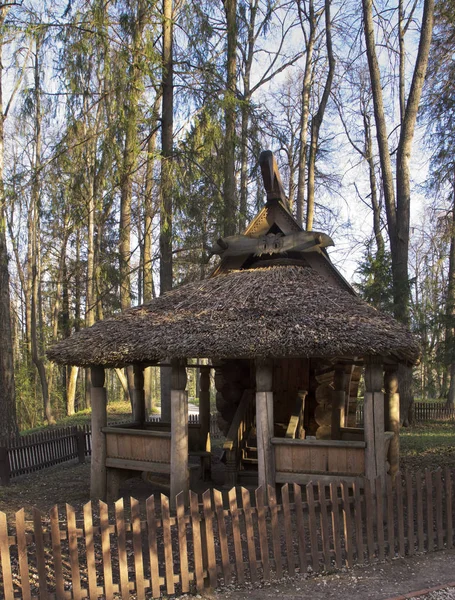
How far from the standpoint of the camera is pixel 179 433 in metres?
9.34

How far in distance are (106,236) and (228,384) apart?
1923 centimetres

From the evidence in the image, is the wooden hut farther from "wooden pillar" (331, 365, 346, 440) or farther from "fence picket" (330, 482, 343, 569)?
"fence picket" (330, 482, 343, 569)

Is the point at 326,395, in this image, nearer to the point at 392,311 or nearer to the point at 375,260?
the point at 392,311

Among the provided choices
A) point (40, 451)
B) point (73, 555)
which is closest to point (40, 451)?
point (40, 451)

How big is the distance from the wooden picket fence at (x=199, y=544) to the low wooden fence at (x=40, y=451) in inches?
248

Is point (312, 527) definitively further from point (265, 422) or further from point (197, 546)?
point (265, 422)

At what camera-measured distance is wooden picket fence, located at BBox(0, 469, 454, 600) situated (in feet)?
17.7

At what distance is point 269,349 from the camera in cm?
818

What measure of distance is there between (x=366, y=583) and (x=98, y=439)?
583 cm

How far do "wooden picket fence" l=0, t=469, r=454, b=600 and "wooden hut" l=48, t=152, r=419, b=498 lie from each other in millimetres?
1749

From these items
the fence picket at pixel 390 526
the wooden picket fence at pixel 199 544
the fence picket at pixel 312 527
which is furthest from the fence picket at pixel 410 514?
the fence picket at pixel 312 527

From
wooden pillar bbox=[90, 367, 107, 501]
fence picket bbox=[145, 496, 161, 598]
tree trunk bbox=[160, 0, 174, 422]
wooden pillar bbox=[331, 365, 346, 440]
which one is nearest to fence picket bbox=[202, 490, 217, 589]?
fence picket bbox=[145, 496, 161, 598]

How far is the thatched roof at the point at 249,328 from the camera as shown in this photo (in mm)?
8188

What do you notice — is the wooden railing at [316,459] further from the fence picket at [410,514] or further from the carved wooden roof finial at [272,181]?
the carved wooden roof finial at [272,181]
